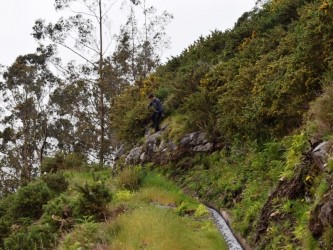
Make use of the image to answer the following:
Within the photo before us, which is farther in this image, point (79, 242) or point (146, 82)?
point (146, 82)

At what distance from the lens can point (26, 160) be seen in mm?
33156

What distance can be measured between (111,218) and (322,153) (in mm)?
4530

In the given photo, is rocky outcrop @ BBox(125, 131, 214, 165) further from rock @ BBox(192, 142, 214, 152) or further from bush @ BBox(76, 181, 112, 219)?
bush @ BBox(76, 181, 112, 219)

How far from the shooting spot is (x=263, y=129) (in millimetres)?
10422

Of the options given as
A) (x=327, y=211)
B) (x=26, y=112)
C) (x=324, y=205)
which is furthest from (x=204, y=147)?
(x=26, y=112)

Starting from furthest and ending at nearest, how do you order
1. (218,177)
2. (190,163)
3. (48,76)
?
(48,76) < (190,163) < (218,177)

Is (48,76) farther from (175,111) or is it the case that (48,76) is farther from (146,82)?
(175,111)

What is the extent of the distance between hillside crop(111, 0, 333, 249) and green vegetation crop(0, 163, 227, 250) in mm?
836

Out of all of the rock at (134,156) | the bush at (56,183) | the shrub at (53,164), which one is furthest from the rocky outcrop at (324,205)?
the shrub at (53,164)

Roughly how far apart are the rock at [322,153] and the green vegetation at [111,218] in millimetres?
2474

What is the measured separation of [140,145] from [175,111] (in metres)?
1.97

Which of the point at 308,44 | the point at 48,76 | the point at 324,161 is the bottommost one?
the point at 324,161

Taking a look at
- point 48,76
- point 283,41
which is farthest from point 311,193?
point 48,76

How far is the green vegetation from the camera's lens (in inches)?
288
